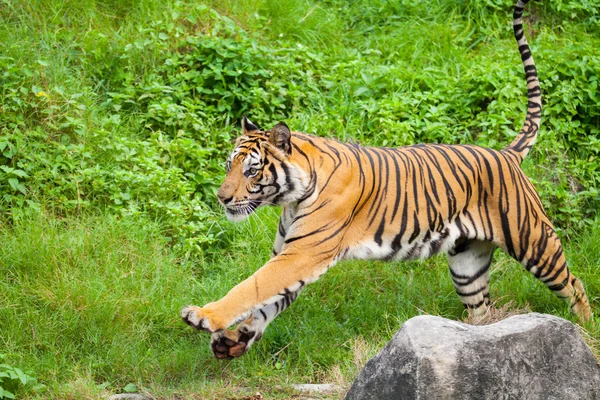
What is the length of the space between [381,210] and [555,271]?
3.99ft

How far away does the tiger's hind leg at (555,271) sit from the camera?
17.4 ft

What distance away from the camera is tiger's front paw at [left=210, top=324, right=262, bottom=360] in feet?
16.1

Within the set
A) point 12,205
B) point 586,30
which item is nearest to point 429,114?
point 586,30

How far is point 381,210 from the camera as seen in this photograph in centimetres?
510

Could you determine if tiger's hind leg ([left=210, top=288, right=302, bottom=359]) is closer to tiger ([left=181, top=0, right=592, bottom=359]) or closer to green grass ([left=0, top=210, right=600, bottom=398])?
tiger ([left=181, top=0, right=592, bottom=359])

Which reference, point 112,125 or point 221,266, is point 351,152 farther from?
point 112,125

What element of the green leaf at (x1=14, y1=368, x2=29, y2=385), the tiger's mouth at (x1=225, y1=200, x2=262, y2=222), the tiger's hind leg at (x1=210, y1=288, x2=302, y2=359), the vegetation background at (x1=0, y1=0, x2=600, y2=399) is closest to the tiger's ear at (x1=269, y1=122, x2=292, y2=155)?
the tiger's mouth at (x1=225, y1=200, x2=262, y2=222)

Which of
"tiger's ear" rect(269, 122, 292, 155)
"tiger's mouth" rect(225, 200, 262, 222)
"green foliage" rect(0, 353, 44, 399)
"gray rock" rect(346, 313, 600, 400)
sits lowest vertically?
"green foliage" rect(0, 353, 44, 399)

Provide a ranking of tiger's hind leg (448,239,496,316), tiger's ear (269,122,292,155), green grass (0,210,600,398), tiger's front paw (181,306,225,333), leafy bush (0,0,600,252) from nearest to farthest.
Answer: tiger's front paw (181,306,225,333), tiger's ear (269,122,292,155), green grass (0,210,600,398), tiger's hind leg (448,239,496,316), leafy bush (0,0,600,252)

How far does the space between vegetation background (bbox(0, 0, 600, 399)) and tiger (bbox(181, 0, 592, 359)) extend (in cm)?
35

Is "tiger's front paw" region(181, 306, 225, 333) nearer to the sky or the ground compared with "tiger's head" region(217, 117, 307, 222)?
nearer to the ground

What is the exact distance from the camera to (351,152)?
16.9 ft

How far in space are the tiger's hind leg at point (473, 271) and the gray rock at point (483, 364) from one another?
149cm

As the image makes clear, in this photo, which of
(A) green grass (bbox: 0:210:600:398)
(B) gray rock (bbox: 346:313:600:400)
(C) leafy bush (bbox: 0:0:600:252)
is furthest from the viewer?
(C) leafy bush (bbox: 0:0:600:252)
